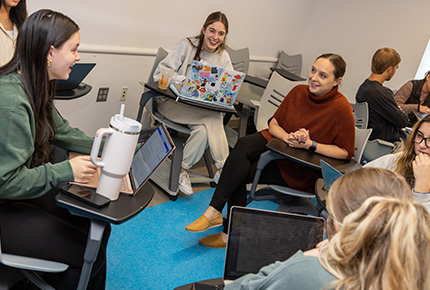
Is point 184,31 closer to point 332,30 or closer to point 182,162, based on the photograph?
point 182,162

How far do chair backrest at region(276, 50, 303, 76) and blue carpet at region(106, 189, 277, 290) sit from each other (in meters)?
3.45

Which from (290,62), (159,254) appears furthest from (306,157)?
(290,62)

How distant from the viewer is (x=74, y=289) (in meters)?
1.62

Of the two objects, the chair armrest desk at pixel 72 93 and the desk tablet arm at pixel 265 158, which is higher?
the chair armrest desk at pixel 72 93

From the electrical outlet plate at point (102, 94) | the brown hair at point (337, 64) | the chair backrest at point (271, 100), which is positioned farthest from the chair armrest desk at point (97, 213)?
the chair backrest at point (271, 100)

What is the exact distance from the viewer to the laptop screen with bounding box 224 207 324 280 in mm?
1401

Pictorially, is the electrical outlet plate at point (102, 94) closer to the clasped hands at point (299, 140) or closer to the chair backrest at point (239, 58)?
the chair backrest at point (239, 58)

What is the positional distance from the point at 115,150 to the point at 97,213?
201 mm

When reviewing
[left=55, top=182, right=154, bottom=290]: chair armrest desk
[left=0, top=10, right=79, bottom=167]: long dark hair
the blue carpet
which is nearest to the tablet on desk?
[left=55, top=182, right=154, bottom=290]: chair armrest desk

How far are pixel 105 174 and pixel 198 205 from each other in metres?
1.87

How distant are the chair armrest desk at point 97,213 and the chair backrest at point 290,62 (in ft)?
15.6

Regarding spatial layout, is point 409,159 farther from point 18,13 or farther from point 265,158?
point 18,13

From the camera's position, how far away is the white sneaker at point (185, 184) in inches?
130

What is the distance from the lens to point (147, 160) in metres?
1.62
